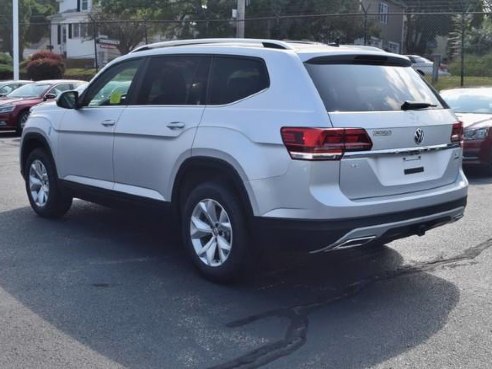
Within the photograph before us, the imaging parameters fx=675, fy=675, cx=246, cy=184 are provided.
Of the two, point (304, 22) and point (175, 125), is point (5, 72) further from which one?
point (175, 125)

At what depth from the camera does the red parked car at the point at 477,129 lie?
36.1 ft

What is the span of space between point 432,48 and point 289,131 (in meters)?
54.0

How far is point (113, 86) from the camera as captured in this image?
21.9 feet

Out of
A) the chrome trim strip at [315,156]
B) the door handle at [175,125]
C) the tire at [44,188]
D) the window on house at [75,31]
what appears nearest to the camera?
the chrome trim strip at [315,156]

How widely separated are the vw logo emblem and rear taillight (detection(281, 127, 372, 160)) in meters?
0.63

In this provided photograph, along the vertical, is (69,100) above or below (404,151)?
above

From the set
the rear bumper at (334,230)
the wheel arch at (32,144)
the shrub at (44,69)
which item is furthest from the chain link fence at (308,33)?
the rear bumper at (334,230)

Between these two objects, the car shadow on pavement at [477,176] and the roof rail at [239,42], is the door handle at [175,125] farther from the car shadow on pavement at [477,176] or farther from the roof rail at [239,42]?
the car shadow on pavement at [477,176]

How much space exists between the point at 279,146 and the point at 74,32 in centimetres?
4964

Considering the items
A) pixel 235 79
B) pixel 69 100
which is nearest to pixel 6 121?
pixel 69 100

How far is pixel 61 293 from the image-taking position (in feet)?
17.2

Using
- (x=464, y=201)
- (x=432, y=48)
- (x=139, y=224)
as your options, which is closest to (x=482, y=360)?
(x=464, y=201)

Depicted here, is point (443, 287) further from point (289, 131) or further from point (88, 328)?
point (88, 328)

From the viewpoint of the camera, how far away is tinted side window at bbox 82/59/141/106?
6484 millimetres
